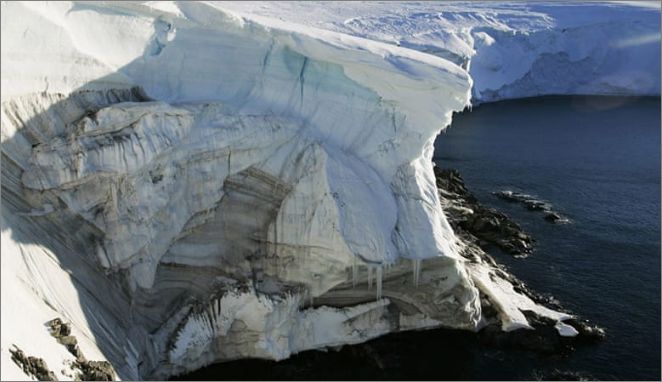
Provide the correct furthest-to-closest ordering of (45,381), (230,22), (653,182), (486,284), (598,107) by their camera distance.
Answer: (598,107), (653,182), (486,284), (230,22), (45,381)

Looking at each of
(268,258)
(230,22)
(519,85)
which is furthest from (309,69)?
(519,85)

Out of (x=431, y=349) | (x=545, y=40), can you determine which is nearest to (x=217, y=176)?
(x=431, y=349)

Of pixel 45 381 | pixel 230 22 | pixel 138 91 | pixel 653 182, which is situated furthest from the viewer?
pixel 653 182

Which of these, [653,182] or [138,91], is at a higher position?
[138,91]

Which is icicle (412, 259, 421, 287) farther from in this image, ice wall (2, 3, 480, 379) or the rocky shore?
the rocky shore

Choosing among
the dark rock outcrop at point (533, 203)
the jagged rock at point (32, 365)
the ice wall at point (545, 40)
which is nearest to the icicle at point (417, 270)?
the jagged rock at point (32, 365)

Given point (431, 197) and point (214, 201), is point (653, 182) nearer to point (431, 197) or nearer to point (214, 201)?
point (431, 197)

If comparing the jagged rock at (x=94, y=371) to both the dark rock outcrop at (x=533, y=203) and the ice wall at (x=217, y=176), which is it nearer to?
the ice wall at (x=217, y=176)

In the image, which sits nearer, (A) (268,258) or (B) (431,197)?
(A) (268,258)
